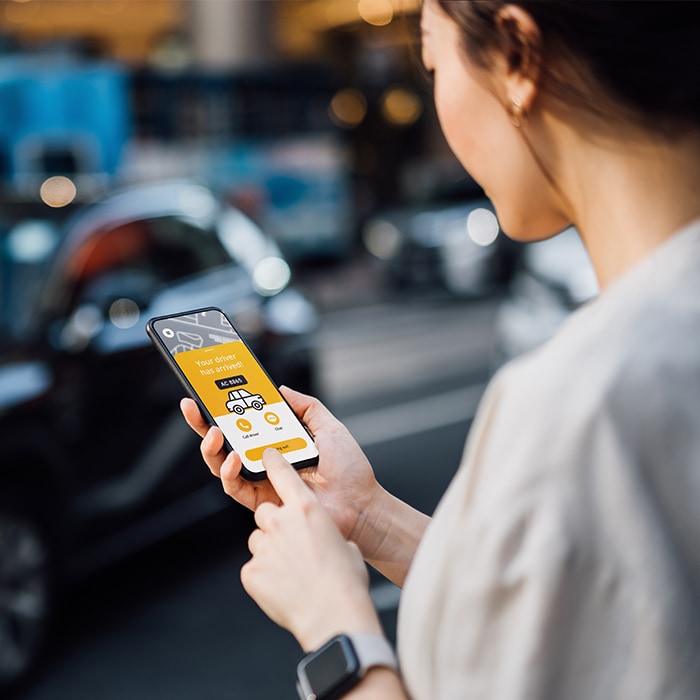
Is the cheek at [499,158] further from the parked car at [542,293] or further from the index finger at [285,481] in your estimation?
the parked car at [542,293]

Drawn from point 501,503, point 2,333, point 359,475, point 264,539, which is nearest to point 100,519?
point 2,333

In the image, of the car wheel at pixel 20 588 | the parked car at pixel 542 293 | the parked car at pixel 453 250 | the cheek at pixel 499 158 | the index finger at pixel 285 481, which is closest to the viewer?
the cheek at pixel 499 158

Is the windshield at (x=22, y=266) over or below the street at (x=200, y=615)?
over

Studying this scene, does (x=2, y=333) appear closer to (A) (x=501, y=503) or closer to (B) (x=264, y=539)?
(B) (x=264, y=539)

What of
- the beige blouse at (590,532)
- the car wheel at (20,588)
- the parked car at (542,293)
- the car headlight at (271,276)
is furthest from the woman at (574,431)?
the parked car at (542,293)

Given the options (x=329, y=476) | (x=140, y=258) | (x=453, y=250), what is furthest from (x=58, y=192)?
(x=453, y=250)

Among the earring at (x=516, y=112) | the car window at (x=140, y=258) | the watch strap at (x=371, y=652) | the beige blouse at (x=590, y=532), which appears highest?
the earring at (x=516, y=112)

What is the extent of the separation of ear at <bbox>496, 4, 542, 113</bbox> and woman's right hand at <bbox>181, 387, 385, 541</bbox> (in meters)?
0.60

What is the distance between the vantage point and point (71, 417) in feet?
13.0

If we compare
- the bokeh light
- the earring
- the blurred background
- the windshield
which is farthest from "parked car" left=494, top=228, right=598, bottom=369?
the earring

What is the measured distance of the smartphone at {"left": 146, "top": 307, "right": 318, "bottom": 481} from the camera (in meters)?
1.50

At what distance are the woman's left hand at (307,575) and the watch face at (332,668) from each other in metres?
0.02

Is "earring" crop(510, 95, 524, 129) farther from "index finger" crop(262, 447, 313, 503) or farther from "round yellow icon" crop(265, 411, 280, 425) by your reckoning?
"round yellow icon" crop(265, 411, 280, 425)

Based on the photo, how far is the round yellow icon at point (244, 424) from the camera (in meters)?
1.53
